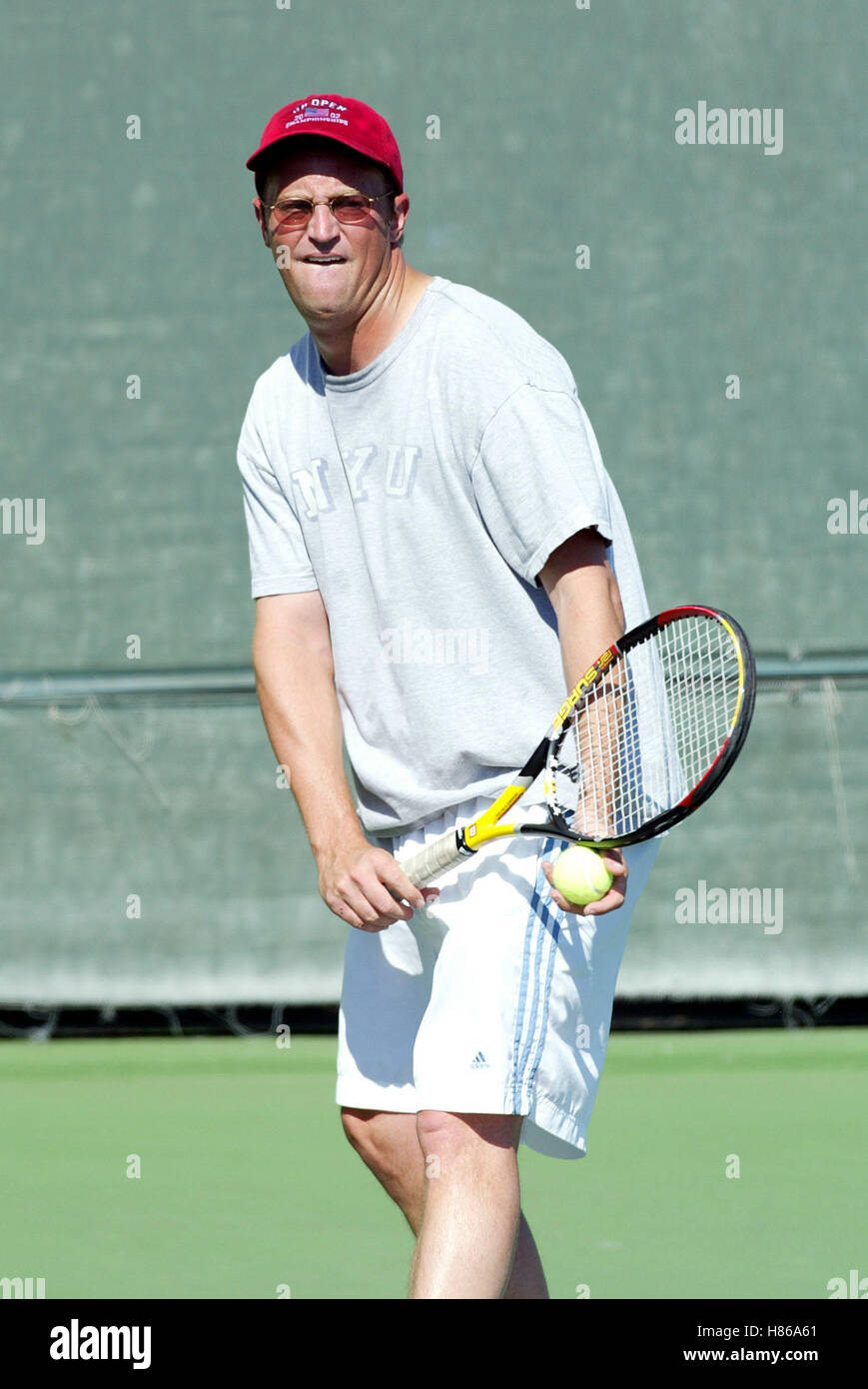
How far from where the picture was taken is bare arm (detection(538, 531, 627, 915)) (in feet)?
8.04

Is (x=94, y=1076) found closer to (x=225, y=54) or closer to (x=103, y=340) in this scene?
(x=103, y=340)

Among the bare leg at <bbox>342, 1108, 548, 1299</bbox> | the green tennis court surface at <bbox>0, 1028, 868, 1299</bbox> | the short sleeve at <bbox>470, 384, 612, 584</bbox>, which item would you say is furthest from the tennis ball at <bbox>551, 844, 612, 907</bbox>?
the green tennis court surface at <bbox>0, 1028, 868, 1299</bbox>

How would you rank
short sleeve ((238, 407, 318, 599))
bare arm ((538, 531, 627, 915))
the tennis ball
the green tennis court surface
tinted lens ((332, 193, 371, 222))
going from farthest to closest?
the green tennis court surface → short sleeve ((238, 407, 318, 599)) → tinted lens ((332, 193, 371, 222)) → bare arm ((538, 531, 627, 915)) → the tennis ball

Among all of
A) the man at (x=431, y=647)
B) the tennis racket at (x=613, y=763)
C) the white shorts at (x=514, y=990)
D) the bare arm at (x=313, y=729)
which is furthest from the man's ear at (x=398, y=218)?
the white shorts at (x=514, y=990)

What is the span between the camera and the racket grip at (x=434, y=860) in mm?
2520

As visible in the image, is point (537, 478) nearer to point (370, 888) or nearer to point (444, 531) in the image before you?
point (444, 531)

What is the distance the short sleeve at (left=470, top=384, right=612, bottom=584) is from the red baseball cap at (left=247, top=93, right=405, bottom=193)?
17.0 inches

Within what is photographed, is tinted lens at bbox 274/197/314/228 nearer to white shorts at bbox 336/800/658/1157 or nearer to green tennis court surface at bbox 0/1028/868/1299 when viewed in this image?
white shorts at bbox 336/800/658/1157

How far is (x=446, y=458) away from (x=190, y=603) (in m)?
3.87

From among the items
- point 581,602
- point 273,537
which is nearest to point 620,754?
point 581,602

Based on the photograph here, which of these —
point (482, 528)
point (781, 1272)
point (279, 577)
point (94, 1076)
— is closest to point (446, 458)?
point (482, 528)

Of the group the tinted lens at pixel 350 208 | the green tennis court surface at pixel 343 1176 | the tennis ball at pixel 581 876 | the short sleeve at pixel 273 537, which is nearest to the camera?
the tennis ball at pixel 581 876

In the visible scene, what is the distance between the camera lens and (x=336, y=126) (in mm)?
2551

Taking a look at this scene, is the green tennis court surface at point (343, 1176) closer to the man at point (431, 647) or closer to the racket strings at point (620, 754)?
the man at point (431, 647)
